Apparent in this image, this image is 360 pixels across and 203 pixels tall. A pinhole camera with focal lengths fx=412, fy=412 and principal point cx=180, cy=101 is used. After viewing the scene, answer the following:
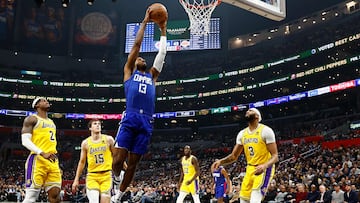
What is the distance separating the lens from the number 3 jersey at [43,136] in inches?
272

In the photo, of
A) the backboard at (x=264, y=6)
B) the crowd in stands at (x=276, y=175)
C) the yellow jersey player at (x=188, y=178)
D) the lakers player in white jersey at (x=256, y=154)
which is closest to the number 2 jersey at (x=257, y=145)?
the lakers player in white jersey at (x=256, y=154)

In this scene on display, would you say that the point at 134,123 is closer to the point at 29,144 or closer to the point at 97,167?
the point at 29,144

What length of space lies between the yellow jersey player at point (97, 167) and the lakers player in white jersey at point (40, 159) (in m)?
0.43

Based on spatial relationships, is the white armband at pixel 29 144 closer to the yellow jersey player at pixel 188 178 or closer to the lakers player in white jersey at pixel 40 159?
the lakers player in white jersey at pixel 40 159

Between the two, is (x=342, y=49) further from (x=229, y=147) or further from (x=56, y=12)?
(x=56, y=12)

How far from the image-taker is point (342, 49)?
37125 millimetres

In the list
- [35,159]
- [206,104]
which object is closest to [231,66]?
[206,104]

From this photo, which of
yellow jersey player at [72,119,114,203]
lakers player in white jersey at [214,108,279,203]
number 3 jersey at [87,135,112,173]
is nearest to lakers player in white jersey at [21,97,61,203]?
yellow jersey player at [72,119,114,203]

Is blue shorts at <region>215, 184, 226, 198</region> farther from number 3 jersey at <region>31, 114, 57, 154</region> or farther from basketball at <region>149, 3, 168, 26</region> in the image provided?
basketball at <region>149, 3, 168, 26</region>

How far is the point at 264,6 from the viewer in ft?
36.9

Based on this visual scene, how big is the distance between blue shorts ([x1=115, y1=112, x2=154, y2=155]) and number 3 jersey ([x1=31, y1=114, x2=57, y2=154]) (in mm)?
2086

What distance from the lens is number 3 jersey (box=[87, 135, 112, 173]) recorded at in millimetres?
7469

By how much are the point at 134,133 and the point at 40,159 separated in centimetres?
225

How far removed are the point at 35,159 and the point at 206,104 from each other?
133 feet
